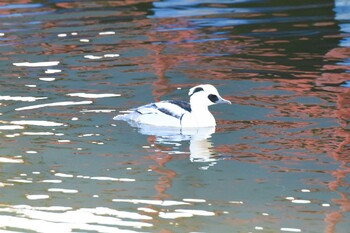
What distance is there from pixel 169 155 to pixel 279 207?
2.17 meters

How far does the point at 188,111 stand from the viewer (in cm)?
1356

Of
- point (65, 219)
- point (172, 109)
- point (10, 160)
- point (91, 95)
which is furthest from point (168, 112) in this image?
point (65, 219)

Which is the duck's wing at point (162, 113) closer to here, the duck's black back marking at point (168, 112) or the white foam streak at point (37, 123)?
the duck's black back marking at point (168, 112)

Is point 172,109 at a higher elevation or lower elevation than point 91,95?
lower

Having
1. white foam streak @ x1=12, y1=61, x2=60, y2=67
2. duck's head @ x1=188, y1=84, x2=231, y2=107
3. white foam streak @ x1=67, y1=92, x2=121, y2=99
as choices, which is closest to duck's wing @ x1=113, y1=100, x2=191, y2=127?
duck's head @ x1=188, y1=84, x2=231, y2=107

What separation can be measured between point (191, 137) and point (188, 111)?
0.34 meters

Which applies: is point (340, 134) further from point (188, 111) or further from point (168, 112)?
point (168, 112)

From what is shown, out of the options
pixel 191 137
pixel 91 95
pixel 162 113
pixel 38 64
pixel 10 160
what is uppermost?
pixel 38 64

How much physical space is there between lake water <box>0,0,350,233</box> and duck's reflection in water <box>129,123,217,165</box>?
0.10ft

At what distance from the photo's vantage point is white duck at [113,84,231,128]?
13.5 metres

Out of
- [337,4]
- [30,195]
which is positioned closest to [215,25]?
[337,4]

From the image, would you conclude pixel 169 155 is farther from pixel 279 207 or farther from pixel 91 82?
pixel 91 82

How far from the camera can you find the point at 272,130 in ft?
42.9

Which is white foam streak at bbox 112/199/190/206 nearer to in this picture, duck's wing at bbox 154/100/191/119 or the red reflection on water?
the red reflection on water
